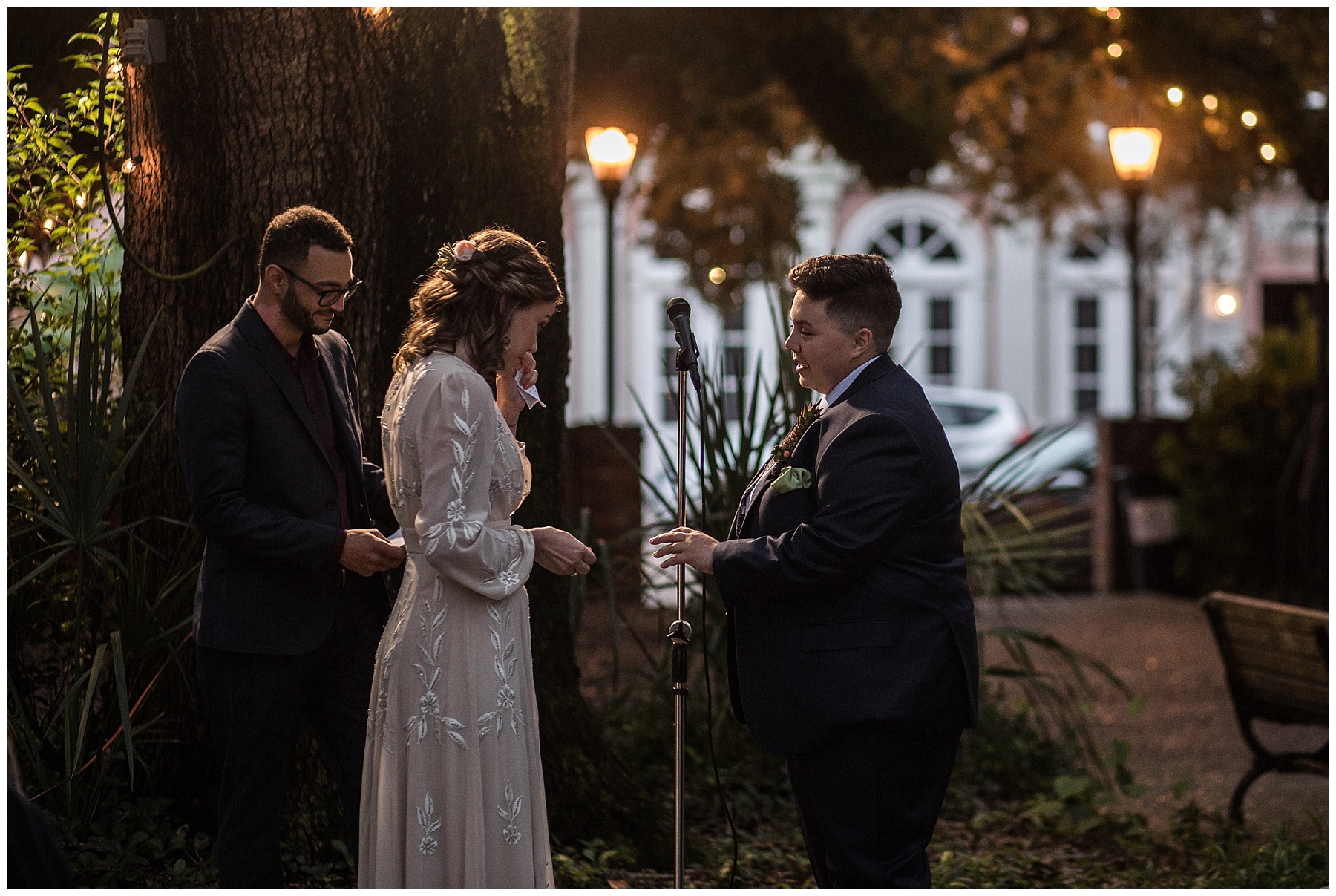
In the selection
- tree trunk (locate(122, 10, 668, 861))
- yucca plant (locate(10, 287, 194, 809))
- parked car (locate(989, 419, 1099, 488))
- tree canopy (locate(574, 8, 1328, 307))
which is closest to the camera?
yucca plant (locate(10, 287, 194, 809))

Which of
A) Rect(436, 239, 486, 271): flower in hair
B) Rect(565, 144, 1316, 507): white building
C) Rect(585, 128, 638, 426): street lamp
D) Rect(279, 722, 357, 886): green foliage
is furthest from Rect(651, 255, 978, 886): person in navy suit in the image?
Rect(565, 144, 1316, 507): white building

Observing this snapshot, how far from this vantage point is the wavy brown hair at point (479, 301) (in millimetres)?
3158

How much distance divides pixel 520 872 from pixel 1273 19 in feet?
33.4

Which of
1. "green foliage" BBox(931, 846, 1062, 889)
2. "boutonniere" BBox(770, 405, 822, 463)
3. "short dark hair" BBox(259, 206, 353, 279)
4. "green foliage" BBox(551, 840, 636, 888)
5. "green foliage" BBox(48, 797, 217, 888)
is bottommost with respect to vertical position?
"green foliage" BBox(931, 846, 1062, 889)

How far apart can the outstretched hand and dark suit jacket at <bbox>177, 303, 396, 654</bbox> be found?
78 cm

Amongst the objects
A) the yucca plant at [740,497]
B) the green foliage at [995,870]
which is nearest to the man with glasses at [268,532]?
the yucca plant at [740,497]

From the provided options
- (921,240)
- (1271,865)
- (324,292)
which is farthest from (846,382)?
(921,240)

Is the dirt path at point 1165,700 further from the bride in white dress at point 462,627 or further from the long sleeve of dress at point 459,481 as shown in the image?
the long sleeve of dress at point 459,481

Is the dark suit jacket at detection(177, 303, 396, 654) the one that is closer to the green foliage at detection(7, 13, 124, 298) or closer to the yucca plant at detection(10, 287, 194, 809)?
the yucca plant at detection(10, 287, 194, 809)

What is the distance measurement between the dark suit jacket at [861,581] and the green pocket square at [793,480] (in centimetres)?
3

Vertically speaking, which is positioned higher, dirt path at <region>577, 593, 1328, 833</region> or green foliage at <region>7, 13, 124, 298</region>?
green foliage at <region>7, 13, 124, 298</region>

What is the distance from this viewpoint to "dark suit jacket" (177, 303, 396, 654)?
130 inches

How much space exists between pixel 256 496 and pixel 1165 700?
5902mm

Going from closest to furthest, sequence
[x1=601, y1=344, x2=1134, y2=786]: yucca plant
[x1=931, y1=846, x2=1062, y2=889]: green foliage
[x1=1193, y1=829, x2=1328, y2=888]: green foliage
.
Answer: [x1=1193, y1=829, x2=1328, y2=888]: green foliage, [x1=931, y1=846, x2=1062, y2=889]: green foliage, [x1=601, y1=344, x2=1134, y2=786]: yucca plant
